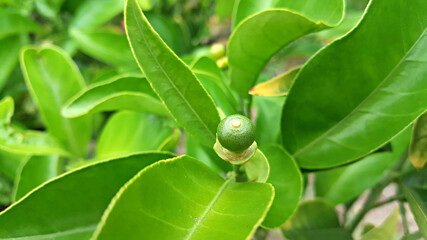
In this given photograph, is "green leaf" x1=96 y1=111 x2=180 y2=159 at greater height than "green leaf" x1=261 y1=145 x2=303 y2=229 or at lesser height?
greater

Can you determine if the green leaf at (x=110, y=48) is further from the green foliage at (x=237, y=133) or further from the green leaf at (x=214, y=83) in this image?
the green leaf at (x=214, y=83)

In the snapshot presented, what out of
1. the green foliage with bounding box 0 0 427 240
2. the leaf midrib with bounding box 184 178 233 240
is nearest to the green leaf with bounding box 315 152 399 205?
the green foliage with bounding box 0 0 427 240

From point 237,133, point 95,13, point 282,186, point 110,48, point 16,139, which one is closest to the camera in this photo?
point 237,133

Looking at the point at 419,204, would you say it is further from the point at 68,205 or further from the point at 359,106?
the point at 68,205

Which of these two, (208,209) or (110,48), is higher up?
(110,48)

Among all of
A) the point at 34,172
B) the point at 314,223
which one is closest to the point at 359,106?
the point at 314,223

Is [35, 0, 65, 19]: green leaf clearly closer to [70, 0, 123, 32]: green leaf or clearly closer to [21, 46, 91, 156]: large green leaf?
[70, 0, 123, 32]: green leaf

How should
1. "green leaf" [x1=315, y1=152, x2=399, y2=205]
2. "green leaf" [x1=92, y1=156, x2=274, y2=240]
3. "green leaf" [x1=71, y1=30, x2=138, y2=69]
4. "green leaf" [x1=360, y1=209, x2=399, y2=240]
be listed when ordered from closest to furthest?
"green leaf" [x1=92, y1=156, x2=274, y2=240]
"green leaf" [x1=360, y1=209, x2=399, y2=240]
"green leaf" [x1=315, y1=152, x2=399, y2=205]
"green leaf" [x1=71, y1=30, x2=138, y2=69]

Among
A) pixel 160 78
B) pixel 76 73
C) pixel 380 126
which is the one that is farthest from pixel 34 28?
pixel 380 126
